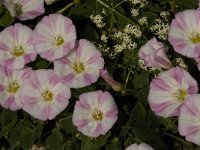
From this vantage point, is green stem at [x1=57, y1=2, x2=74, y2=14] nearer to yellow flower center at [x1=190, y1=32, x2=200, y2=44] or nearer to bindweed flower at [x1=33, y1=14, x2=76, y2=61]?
bindweed flower at [x1=33, y1=14, x2=76, y2=61]

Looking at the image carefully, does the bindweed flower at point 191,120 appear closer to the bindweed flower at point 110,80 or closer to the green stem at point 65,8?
the bindweed flower at point 110,80

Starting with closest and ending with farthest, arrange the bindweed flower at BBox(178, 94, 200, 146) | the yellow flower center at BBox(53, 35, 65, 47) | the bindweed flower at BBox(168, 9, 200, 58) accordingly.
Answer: the bindweed flower at BBox(178, 94, 200, 146) < the bindweed flower at BBox(168, 9, 200, 58) < the yellow flower center at BBox(53, 35, 65, 47)

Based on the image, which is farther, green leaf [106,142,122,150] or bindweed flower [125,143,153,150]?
green leaf [106,142,122,150]

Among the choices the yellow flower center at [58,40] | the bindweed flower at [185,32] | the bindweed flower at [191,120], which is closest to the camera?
the bindweed flower at [191,120]

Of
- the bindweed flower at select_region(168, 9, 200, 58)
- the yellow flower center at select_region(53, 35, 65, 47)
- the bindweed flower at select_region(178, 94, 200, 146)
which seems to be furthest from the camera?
the yellow flower center at select_region(53, 35, 65, 47)

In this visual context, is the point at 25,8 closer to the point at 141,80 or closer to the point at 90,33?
the point at 90,33

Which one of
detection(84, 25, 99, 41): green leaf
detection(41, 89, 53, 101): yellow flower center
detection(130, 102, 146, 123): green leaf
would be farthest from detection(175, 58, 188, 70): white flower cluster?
detection(41, 89, 53, 101): yellow flower center

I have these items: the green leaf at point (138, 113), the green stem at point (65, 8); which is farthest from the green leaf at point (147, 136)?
the green stem at point (65, 8)

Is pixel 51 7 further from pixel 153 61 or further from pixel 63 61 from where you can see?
pixel 153 61
